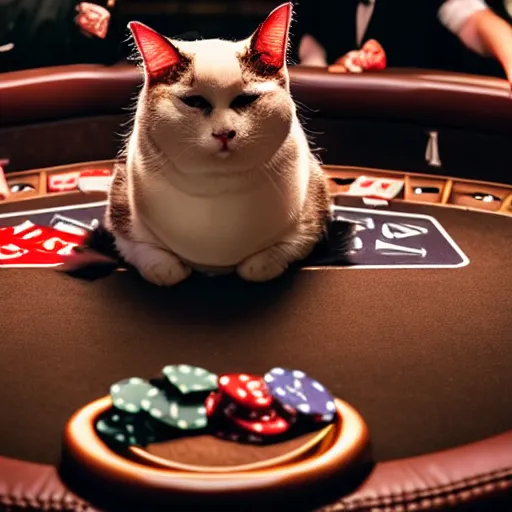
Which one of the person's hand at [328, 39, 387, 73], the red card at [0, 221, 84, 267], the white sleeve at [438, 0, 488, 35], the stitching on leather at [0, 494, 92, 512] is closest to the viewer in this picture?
the stitching on leather at [0, 494, 92, 512]

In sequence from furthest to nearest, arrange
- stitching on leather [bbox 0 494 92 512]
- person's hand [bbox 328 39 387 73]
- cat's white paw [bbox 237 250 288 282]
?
person's hand [bbox 328 39 387 73] < cat's white paw [bbox 237 250 288 282] < stitching on leather [bbox 0 494 92 512]

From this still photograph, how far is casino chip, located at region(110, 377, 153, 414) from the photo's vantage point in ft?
3.78

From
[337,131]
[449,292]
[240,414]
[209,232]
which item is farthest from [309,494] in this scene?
[337,131]

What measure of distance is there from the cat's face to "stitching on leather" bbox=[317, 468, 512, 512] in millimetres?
692

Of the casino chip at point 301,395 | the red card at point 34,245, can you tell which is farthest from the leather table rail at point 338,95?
the casino chip at point 301,395

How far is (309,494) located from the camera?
106 centimetres

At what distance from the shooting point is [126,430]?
1139mm

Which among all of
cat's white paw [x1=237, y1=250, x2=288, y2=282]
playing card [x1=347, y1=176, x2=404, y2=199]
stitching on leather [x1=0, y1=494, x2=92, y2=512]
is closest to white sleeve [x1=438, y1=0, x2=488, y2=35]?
playing card [x1=347, y1=176, x2=404, y2=199]

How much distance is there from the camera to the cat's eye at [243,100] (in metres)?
1.51

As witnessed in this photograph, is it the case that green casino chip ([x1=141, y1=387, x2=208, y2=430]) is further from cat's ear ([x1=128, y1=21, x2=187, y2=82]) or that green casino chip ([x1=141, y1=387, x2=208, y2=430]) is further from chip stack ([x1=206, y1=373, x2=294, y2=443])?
cat's ear ([x1=128, y1=21, x2=187, y2=82])

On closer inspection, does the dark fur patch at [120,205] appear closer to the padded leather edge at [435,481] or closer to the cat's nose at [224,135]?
the cat's nose at [224,135]

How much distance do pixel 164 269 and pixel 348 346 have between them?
424 millimetres

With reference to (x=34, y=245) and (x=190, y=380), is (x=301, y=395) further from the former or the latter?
(x=34, y=245)

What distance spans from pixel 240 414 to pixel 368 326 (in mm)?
494
